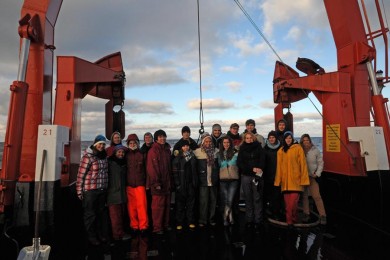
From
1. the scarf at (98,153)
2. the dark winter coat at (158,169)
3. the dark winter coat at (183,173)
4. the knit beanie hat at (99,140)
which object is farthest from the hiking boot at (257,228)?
the knit beanie hat at (99,140)

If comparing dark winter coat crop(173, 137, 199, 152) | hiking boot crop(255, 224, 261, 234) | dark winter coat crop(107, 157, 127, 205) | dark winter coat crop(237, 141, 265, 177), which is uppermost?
dark winter coat crop(173, 137, 199, 152)

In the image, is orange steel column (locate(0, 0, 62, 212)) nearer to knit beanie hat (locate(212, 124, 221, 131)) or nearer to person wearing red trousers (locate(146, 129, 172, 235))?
person wearing red trousers (locate(146, 129, 172, 235))

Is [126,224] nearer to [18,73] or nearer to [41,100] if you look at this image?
[41,100]

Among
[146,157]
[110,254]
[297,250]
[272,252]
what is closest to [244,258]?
[272,252]

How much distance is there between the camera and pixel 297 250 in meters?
4.18

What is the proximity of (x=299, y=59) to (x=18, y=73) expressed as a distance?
5962mm

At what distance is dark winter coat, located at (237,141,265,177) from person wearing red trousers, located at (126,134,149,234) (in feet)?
5.93

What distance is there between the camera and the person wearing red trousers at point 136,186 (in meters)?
5.07

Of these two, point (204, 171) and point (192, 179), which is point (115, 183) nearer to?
point (192, 179)

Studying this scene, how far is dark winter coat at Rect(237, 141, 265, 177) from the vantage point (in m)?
5.32

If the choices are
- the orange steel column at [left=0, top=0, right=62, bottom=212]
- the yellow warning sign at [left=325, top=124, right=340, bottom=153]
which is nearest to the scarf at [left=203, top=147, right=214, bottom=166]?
the yellow warning sign at [left=325, top=124, right=340, bottom=153]

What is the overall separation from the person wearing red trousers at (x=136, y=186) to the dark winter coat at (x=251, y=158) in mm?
1807

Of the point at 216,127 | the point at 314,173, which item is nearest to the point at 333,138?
the point at 314,173

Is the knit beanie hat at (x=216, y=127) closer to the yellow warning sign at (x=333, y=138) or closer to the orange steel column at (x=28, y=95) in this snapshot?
the yellow warning sign at (x=333, y=138)
